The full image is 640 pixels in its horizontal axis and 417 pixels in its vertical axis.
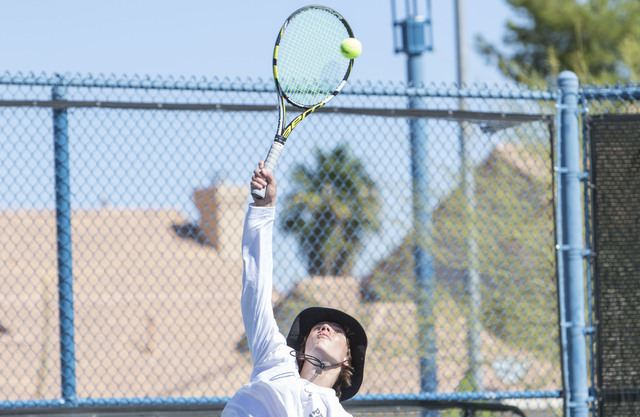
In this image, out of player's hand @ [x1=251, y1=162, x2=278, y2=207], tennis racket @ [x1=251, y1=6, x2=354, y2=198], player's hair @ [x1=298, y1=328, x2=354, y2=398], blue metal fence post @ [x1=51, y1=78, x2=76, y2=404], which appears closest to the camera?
player's hand @ [x1=251, y1=162, x2=278, y2=207]

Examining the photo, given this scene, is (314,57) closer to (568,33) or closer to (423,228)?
(423,228)

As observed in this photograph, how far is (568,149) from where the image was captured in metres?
4.88

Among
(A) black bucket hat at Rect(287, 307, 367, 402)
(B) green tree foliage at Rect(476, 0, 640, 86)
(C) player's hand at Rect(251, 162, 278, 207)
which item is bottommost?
(A) black bucket hat at Rect(287, 307, 367, 402)

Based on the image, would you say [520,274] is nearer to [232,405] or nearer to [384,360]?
[384,360]

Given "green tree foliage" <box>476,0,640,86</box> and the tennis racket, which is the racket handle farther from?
"green tree foliage" <box>476,0,640,86</box>

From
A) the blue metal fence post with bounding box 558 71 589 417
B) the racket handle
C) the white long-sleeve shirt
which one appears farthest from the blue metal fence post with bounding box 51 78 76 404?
the blue metal fence post with bounding box 558 71 589 417

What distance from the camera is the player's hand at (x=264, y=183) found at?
2.86m

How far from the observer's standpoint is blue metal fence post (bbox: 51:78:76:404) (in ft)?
13.9

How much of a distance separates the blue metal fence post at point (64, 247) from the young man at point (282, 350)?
1.36 m

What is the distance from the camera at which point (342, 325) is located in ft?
11.4

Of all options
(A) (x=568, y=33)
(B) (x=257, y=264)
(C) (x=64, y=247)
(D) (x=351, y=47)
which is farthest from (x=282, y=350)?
(A) (x=568, y=33)

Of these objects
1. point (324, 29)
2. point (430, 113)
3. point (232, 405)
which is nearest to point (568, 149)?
point (430, 113)

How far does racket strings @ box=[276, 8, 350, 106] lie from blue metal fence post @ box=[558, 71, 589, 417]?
1.60m

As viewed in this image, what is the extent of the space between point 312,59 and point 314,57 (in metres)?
0.01
